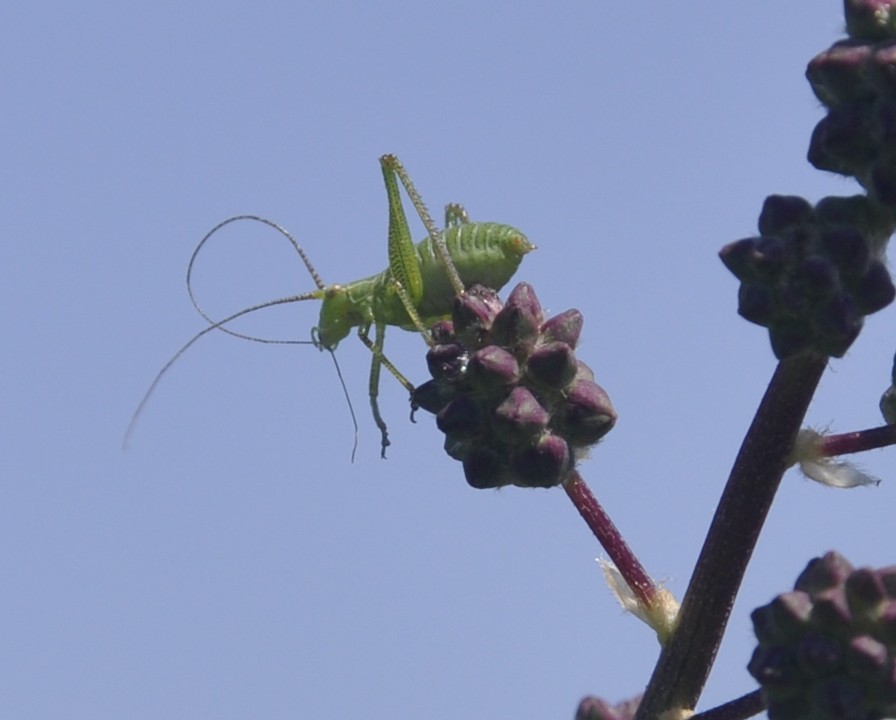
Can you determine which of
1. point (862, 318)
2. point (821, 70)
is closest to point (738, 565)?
point (862, 318)

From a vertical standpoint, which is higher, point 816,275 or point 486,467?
point 486,467

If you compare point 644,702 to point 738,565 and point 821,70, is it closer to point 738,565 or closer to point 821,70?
point 738,565

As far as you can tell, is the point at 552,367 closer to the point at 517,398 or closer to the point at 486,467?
the point at 517,398

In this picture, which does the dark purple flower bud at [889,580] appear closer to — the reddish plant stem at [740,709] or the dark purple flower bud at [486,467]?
the reddish plant stem at [740,709]

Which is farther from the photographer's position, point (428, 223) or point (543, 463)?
point (428, 223)

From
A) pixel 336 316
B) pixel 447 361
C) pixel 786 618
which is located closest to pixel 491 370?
pixel 447 361

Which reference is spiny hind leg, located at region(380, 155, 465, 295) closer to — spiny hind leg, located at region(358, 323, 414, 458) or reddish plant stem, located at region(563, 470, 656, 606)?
spiny hind leg, located at region(358, 323, 414, 458)

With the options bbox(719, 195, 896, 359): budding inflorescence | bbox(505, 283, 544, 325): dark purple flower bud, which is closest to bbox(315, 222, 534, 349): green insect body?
bbox(505, 283, 544, 325): dark purple flower bud
